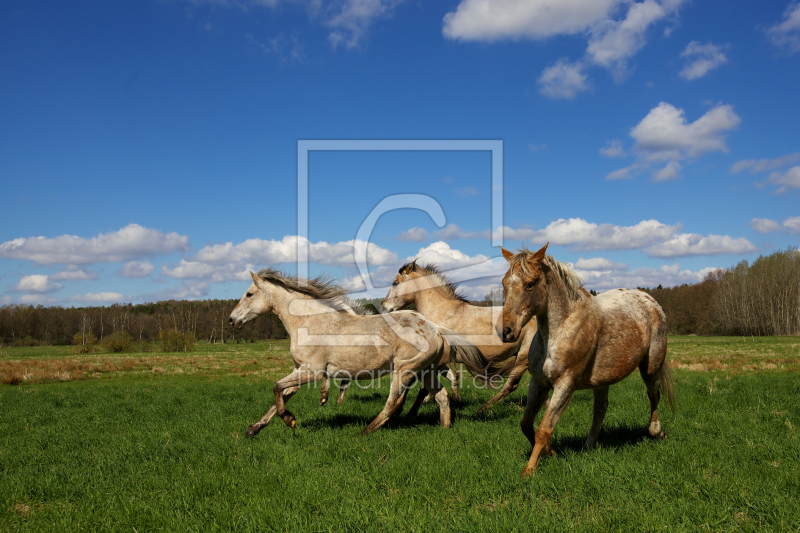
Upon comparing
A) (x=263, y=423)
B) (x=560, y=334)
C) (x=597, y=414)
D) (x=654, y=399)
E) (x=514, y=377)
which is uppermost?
(x=560, y=334)

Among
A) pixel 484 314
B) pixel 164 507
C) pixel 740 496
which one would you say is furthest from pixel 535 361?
pixel 484 314

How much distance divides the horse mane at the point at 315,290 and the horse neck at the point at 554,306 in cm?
397

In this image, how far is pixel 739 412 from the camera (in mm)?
7918

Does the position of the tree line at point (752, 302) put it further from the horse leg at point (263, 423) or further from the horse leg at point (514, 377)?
the horse leg at point (263, 423)

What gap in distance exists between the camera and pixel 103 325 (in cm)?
11656

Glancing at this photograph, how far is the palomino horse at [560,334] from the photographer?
5.03 m

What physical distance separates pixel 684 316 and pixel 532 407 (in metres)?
107

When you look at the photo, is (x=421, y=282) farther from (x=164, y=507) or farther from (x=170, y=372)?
(x=170, y=372)

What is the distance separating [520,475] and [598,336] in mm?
1928

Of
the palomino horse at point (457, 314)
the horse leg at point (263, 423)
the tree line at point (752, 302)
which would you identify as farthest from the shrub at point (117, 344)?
the tree line at point (752, 302)

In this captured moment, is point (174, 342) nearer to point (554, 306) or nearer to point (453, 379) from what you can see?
point (453, 379)

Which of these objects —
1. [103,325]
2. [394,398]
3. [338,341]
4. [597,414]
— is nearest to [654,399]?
[597,414]

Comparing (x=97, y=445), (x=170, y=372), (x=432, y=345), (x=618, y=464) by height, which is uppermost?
(x=432, y=345)

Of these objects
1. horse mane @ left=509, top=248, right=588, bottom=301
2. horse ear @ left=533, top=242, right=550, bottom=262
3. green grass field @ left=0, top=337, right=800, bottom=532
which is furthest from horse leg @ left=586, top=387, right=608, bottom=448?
horse ear @ left=533, top=242, right=550, bottom=262
